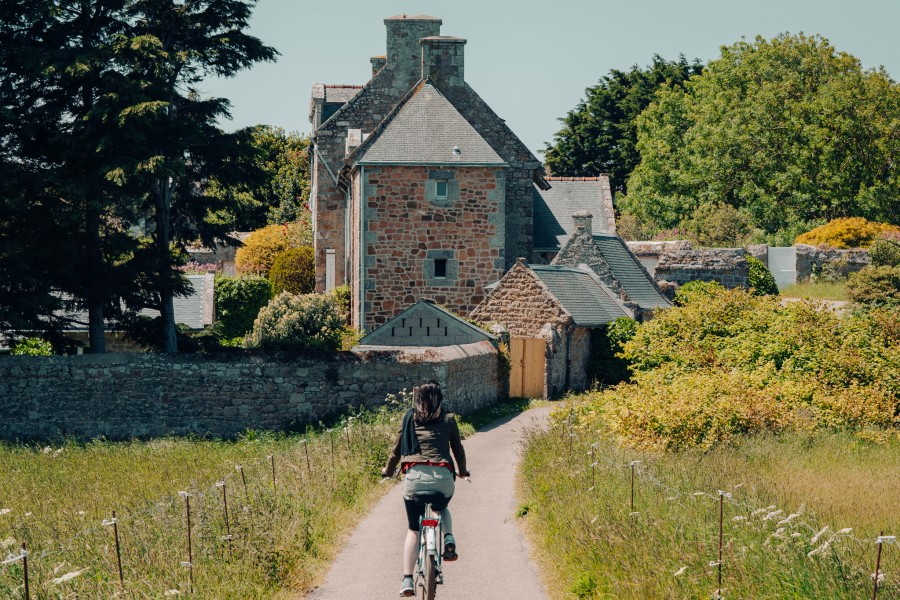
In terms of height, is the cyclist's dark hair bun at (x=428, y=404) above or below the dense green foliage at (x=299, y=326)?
below

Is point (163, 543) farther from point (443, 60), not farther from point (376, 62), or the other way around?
point (376, 62)

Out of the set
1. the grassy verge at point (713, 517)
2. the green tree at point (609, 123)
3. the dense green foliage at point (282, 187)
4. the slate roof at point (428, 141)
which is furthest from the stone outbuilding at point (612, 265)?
the green tree at point (609, 123)

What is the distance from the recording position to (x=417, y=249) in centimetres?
3375

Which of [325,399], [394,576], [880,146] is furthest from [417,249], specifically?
[880,146]

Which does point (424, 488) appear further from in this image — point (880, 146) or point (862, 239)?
point (880, 146)

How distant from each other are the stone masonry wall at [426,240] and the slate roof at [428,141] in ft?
1.09

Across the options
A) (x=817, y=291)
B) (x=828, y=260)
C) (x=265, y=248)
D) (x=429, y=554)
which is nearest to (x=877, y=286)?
(x=817, y=291)

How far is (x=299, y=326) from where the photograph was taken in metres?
25.3

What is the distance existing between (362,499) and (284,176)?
5012cm

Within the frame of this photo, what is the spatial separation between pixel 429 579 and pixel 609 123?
5863cm

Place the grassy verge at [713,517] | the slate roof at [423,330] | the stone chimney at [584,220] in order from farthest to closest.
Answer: the stone chimney at [584,220] < the slate roof at [423,330] < the grassy verge at [713,517]

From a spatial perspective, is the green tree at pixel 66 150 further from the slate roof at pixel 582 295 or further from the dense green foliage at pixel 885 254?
the dense green foliage at pixel 885 254

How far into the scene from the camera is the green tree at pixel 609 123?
215ft

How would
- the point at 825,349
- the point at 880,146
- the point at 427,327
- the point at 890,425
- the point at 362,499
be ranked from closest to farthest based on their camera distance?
1. the point at 362,499
2. the point at 890,425
3. the point at 825,349
4. the point at 427,327
5. the point at 880,146
